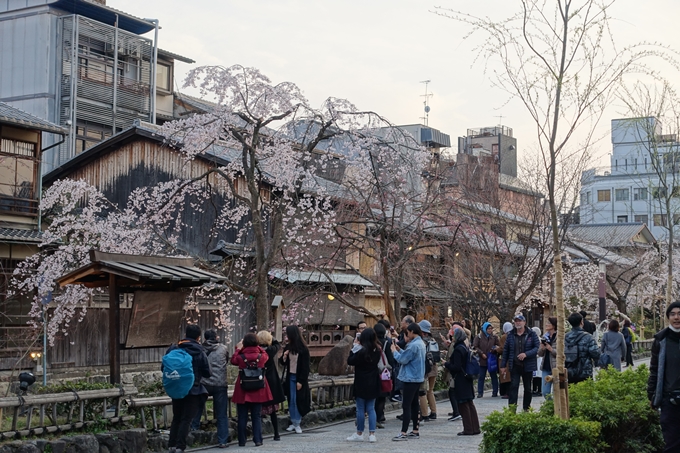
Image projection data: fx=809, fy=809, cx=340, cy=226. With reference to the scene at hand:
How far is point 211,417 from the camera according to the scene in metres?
13.2

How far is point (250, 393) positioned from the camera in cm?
1208

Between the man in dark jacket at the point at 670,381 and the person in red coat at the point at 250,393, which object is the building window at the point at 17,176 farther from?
the man in dark jacket at the point at 670,381

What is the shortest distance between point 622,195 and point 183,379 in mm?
75061

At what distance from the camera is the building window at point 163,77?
→ 4103cm

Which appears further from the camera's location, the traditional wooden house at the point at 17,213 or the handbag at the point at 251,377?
the traditional wooden house at the point at 17,213

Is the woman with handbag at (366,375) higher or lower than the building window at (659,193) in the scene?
lower

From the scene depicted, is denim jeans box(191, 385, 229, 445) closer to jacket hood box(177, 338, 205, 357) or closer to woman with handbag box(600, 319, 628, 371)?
jacket hood box(177, 338, 205, 357)

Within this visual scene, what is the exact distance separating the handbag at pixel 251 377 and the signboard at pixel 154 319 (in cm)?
149

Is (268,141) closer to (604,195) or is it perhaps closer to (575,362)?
(575,362)

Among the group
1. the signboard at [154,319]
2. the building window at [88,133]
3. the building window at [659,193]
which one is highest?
the building window at [88,133]

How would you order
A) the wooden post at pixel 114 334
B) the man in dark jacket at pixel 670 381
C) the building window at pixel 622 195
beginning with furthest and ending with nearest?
the building window at pixel 622 195 < the wooden post at pixel 114 334 < the man in dark jacket at pixel 670 381

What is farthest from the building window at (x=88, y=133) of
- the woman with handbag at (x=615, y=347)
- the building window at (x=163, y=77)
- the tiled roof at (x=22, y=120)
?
the woman with handbag at (x=615, y=347)

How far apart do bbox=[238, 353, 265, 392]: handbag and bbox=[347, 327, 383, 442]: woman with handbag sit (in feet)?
4.70

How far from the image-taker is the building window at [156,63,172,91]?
41031mm
